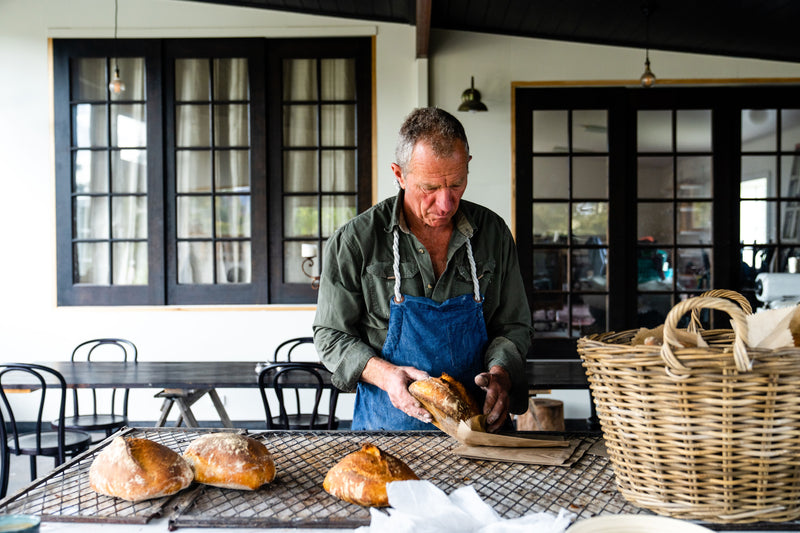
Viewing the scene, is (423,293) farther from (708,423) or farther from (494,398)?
(708,423)

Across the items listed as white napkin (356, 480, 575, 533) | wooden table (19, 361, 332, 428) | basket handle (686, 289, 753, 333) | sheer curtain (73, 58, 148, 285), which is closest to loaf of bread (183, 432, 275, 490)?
white napkin (356, 480, 575, 533)

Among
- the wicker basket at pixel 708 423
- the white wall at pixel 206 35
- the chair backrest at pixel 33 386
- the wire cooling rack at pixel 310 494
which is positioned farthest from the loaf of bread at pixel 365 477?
the white wall at pixel 206 35

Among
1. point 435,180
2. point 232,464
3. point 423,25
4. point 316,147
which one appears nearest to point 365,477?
point 232,464

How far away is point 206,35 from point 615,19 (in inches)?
127

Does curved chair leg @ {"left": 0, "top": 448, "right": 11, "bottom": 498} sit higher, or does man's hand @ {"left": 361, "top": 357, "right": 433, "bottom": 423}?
man's hand @ {"left": 361, "top": 357, "right": 433, "bottom": 423}

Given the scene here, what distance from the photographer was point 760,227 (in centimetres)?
525

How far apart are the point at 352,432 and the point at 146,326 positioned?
164 inches

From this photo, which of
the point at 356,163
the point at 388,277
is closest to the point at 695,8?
the point at 356,163

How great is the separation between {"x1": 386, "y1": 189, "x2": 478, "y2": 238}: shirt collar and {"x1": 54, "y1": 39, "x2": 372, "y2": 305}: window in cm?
334

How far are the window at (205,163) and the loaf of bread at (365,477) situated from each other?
4120 millimetres

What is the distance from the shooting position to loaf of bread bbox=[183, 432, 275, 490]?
1.28m

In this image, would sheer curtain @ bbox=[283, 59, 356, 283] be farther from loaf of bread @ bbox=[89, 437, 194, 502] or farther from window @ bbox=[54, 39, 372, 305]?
loaf of bread @ bbox=[89, 437, 194, 502]

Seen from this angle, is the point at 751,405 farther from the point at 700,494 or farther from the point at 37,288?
the point at 37,288

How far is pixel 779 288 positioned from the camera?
3.57 m
